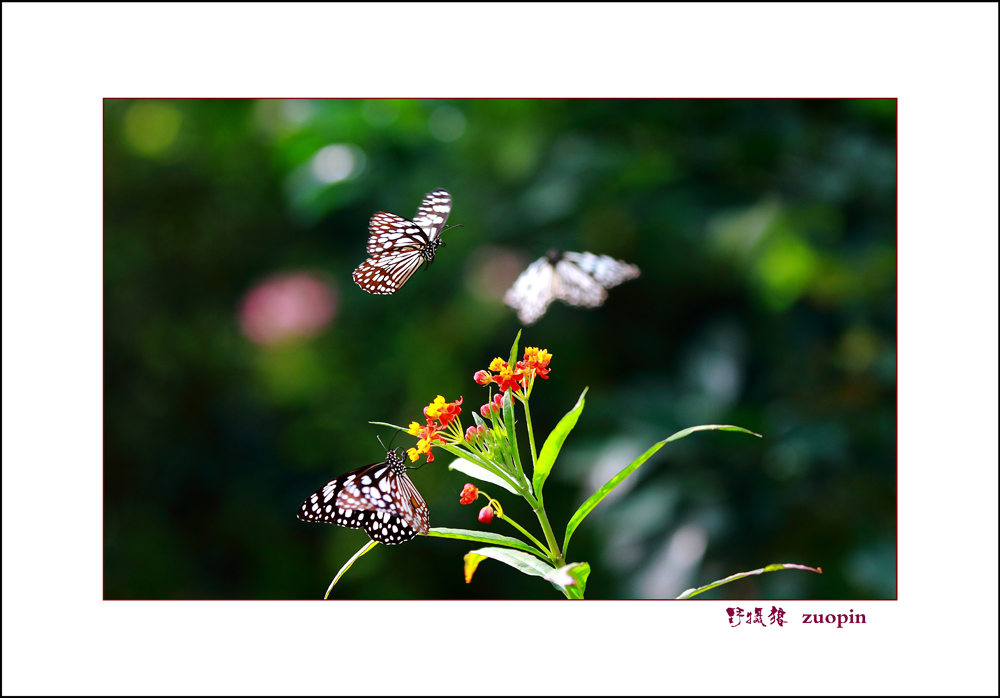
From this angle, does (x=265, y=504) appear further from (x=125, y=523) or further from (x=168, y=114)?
(x=168, y=114)

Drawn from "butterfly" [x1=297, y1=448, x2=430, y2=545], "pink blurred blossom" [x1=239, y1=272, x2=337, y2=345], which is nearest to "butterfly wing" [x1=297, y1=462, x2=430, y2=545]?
"butterfly" [x1=297, y1=448, x2=430, y2=545]

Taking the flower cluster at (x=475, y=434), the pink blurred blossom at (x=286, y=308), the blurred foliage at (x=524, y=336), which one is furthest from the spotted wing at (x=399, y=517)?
the pink blurred blossom at (x=286, y=308)

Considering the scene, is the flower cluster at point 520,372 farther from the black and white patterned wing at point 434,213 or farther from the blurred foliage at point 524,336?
the blurred foliage at point 524,336

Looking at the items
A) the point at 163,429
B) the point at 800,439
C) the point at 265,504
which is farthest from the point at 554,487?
the point at 163,429

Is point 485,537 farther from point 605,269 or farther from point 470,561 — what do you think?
point 605,269

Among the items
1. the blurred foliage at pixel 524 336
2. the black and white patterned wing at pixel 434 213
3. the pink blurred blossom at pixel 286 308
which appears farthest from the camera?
the pink blurred blossom at pixel 286 308
